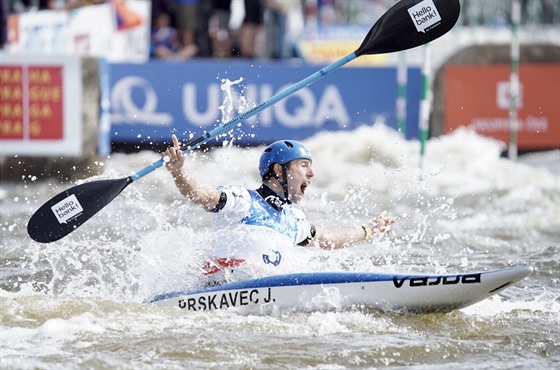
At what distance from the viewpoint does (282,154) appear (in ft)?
23.7

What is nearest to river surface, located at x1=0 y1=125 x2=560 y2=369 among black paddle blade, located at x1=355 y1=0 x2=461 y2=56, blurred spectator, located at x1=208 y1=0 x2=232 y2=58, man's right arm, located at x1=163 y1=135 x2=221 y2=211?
man's right arm, located at x1=163 y1=135 x2=221 y2=211

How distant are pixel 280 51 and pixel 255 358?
37.1 ft

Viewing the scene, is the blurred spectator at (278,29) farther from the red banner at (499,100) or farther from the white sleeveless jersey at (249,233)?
the white sleeveless jersey at (249,233)

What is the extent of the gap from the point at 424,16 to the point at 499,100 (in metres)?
6.38

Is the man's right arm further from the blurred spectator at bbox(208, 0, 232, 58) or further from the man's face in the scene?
the blurred spectator at bbox(208, 0, 232, 58)

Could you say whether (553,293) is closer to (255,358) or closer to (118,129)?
(255,358)

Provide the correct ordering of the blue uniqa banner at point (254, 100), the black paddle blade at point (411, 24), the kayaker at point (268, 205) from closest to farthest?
the kayaker at point (268, 205), the black paddle blade at point (411, 24), the blue uniqa banner at point (254, 100)

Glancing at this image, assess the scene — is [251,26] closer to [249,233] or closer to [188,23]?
[188,23]

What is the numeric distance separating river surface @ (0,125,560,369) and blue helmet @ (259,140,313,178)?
1.66ft

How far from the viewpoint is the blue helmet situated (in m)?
7.21

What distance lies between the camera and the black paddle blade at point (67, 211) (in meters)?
7.48

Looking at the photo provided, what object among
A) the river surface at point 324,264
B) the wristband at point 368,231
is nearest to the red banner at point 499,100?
the river surface at point 324,264

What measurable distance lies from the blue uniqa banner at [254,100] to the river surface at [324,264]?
259 mm

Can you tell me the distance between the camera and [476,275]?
671cm
